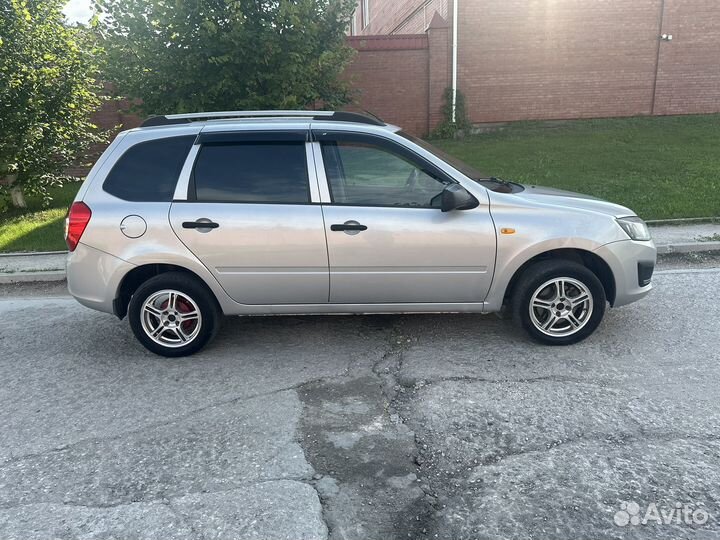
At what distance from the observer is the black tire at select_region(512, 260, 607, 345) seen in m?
4.36

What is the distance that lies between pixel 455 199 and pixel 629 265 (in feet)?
5.02

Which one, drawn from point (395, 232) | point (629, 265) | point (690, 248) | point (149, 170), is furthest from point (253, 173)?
point (690, 248)

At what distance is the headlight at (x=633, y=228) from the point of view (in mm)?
4457

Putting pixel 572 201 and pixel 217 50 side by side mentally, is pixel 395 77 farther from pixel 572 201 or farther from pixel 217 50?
pixel 572 201

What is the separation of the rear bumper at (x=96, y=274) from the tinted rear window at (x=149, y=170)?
1.67 feet

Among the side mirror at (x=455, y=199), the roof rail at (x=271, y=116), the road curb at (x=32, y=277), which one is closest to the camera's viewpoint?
the side mirror at (x=455, y=199)

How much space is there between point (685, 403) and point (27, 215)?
1146cm

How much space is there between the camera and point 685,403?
11.7ft

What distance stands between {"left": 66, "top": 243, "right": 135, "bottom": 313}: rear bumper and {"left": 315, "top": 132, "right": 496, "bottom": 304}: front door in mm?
1706

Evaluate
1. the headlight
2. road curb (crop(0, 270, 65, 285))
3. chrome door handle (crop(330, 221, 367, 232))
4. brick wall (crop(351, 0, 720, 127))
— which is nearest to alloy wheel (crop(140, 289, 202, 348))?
chrome door handle (crop(330, 221, 367, 232))

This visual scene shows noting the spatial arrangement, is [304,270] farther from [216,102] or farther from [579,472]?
[216,102]

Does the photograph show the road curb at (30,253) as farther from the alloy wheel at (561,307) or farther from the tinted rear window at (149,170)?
the alloy wheel at (561,307)

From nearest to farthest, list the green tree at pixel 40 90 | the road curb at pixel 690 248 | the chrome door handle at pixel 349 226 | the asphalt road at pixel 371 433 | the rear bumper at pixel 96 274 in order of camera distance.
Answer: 1. the asphalt road at pixel 371 433
2. the chrome door handle at pixel 349 226
3. the rear bumper at pixel 96 274
4. the road curb at pixel 690 248
5. the green tree at pixel 40 90

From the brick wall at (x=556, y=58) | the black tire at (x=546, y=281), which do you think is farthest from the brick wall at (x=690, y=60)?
the black tire at (x=546, y=281)
